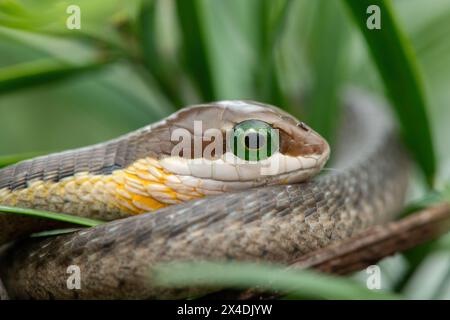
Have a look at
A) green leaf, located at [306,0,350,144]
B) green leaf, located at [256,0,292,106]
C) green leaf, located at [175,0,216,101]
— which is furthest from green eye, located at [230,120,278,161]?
green leaf, located at [306,0,350,144]

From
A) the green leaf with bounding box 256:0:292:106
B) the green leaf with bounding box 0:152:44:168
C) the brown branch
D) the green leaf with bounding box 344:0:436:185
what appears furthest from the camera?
the green leaf with bounding box 256:0:292:106

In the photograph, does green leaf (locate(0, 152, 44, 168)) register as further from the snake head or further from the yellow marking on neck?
the snake head

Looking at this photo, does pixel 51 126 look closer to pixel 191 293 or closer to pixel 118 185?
pixel 118 185

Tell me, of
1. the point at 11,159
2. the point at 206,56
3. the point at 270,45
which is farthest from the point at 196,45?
the point at 11,159

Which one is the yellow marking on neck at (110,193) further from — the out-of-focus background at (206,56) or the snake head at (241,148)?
the out-of-focus background at (206,56)

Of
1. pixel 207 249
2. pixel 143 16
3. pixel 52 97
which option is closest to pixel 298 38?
pixel 143 16

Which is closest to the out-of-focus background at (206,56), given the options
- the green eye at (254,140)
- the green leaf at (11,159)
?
the green leaf at (11,159)
